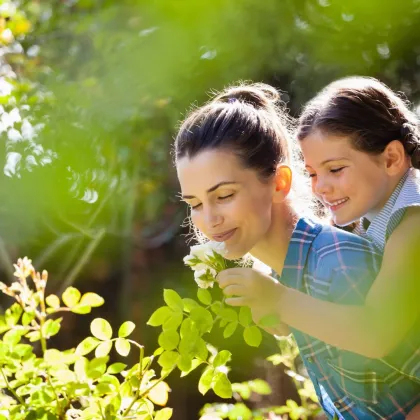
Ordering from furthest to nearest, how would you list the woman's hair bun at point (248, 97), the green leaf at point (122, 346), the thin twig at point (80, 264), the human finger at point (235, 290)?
the thin twig at point (80, 264) → the woman's hair bun at point (248, 97) → the green leaf at point (122, 346) → the human finger at point (235, 290)

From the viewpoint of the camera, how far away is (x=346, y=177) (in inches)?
61.1

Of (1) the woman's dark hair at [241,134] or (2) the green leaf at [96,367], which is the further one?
(1) the woman's dark hair at [241,134]

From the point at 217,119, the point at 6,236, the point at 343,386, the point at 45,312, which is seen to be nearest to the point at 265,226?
the point at 217,119

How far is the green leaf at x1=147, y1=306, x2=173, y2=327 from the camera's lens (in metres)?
1.34

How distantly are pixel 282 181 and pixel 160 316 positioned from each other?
0.46 m

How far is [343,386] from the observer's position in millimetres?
1519

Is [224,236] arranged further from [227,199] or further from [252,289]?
[252,289]

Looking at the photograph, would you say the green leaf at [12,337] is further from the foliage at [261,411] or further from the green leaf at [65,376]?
the foliage at [261,411]

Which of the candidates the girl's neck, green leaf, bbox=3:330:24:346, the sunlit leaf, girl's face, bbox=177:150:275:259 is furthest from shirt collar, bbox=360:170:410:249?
green leaf, bbox=3:330:24:346

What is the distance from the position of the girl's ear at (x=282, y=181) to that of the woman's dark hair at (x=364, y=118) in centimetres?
9

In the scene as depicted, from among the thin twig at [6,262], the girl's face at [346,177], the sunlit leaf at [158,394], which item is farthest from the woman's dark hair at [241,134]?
the thin twig at [6,262]

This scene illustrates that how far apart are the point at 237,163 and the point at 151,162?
1904mm

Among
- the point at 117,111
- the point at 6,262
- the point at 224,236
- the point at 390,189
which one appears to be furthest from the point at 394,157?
the point at 6,262

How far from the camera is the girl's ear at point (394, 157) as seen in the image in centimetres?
159
